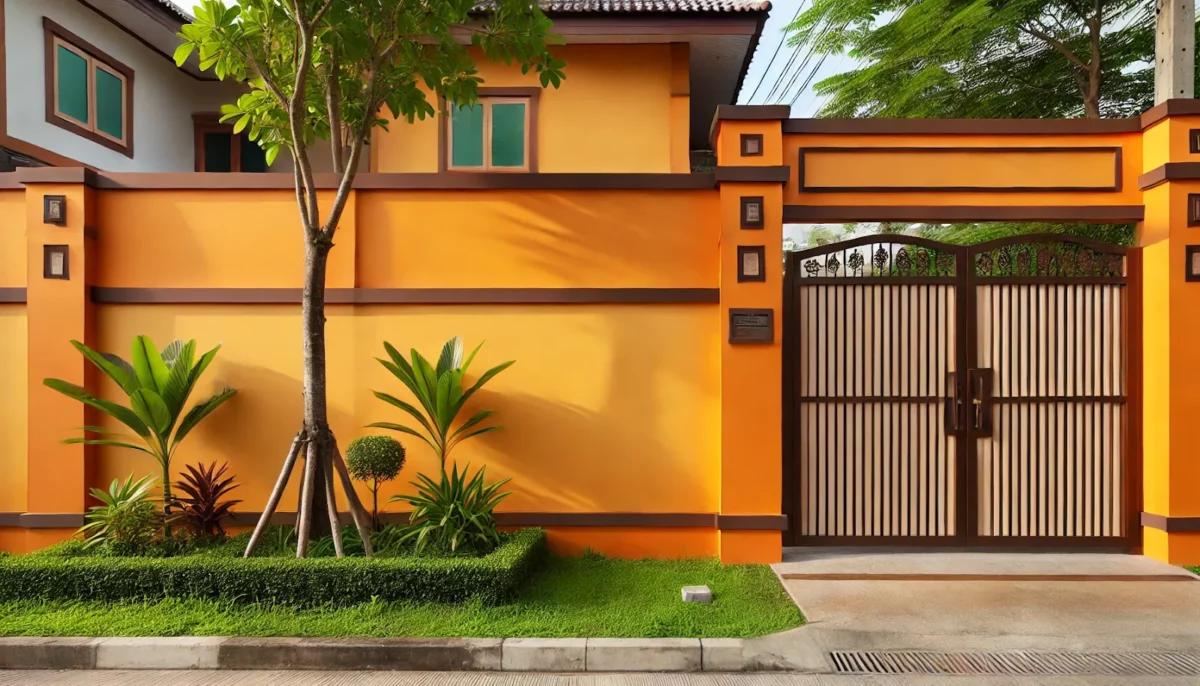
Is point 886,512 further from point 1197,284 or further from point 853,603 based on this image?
point 1197,284

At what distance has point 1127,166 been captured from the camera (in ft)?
19.4

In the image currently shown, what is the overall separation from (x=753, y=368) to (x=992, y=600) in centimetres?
246

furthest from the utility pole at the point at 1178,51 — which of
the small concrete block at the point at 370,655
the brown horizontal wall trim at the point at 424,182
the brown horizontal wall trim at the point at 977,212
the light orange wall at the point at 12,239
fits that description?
the light orange wall at the point at 12,239

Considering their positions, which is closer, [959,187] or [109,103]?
[959,187]

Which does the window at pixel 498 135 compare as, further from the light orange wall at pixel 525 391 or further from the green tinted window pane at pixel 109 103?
the green tinted window pane at pixel 109 103

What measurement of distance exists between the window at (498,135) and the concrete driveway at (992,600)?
19.9 ft

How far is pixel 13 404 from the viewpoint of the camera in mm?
5906

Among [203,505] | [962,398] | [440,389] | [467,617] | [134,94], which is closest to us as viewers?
[467,617]

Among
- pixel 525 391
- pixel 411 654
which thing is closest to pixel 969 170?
pixel 525 391

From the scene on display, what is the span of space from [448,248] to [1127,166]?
20.1 feet

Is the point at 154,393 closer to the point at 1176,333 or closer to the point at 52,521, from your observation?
the point at 52,521

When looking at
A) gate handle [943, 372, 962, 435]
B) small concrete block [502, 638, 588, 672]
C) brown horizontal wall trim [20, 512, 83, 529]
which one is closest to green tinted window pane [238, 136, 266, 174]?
brown horizontal wall trim [20, 512, 83, 529]

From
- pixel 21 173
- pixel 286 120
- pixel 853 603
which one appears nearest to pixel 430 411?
pixel 286 120

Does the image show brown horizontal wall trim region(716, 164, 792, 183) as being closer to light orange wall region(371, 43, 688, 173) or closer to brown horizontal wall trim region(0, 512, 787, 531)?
brown horizontal wall trim region(0, 512, 787, 531)
